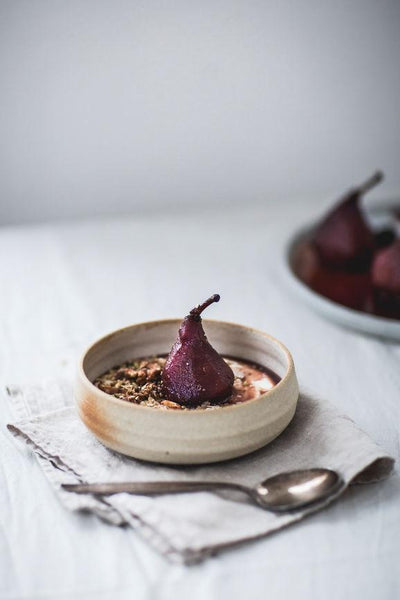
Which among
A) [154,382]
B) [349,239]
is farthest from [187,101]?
[154,382]

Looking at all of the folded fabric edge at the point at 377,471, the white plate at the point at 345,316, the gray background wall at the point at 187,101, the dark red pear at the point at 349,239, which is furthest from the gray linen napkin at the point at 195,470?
the gray background wall at the point at 187,101

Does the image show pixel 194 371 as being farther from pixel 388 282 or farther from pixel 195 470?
pixel 388 282

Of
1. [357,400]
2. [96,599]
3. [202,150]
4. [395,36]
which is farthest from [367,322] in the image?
[395,36]

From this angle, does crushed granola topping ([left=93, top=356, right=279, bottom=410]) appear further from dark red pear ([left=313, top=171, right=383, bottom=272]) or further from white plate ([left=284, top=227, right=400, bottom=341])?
dark red pear ([left=313, top=171, right=383, bottom=272])

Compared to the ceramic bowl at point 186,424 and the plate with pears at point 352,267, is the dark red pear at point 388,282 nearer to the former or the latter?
the plate with pears at point 352,267

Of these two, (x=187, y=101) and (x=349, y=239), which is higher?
(x=187, y=101)

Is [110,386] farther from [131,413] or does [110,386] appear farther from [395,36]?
[395,36]
